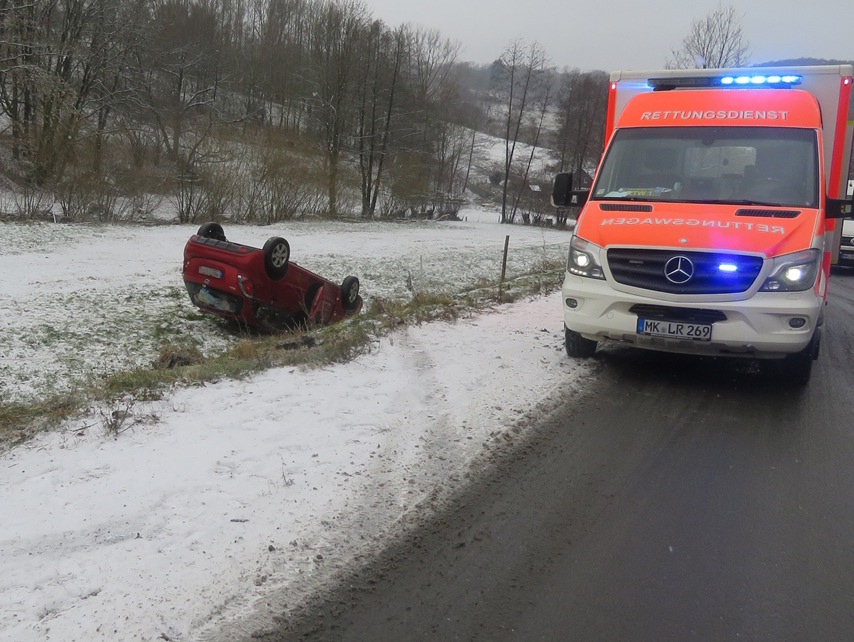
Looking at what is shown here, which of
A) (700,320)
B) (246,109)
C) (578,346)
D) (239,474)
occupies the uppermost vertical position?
Answer: (246,109)

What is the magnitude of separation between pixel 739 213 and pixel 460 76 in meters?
57.3

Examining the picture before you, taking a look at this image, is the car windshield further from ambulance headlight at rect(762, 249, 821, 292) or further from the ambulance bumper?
the ambulance bumper

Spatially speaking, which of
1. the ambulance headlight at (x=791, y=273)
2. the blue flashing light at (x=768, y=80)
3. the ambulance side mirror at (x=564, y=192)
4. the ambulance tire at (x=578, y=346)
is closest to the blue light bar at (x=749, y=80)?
the blue flashing light at (x=768, y=80)

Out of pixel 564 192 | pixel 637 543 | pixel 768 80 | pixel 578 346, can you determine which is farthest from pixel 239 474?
pixel 768 80

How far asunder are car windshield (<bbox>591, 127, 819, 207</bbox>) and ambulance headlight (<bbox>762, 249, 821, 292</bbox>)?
89 cm

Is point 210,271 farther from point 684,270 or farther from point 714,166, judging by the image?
point 714,166

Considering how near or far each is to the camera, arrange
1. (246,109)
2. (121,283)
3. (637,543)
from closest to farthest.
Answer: (637,543) < (121,283) < (246,109)

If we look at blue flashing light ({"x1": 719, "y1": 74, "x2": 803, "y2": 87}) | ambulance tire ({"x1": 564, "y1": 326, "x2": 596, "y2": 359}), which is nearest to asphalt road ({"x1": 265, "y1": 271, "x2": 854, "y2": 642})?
ambulance tire ({"x1": 564, "y1": 326, "x2": 596, "y2": 359})

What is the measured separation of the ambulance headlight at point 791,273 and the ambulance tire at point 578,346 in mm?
1949

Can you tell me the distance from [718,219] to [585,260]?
4.08ft

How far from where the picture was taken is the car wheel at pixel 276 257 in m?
9.38

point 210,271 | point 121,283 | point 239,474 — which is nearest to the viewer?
point 239,474

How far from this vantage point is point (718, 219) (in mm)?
6141

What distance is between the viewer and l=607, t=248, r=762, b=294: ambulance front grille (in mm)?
5793
